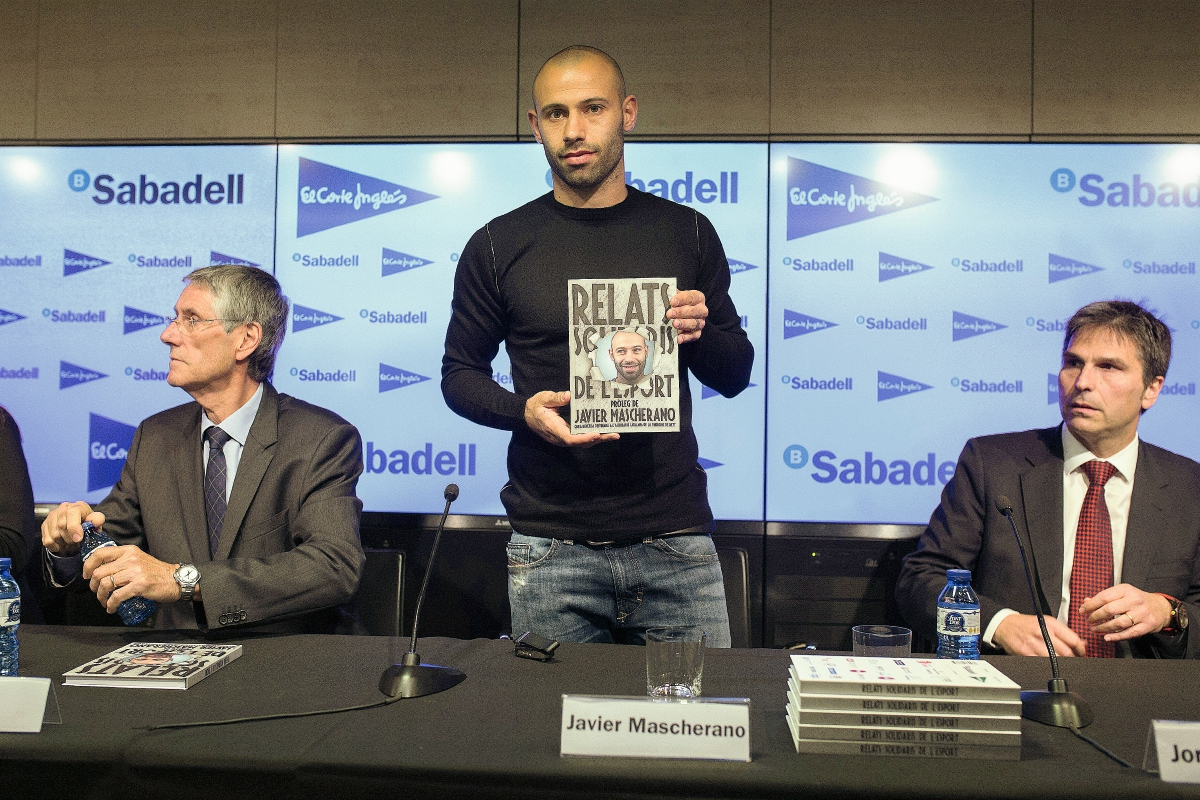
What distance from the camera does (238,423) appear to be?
2180 millimetres

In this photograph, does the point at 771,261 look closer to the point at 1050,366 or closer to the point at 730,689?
the point at 1050,366

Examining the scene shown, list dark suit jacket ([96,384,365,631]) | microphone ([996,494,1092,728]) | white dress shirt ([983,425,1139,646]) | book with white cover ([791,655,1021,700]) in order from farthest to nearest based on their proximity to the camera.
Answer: white dress shirt ([983,425,1139,646]), dark suit jacket ([96,384,365,631]), microphone ([996,494,1092,728]), book with white cover ([791,655,1021,700])

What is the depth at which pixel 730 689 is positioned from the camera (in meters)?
1.43

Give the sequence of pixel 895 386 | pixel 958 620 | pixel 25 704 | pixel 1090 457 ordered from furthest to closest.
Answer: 1. pixel 895 386
2. pixel 1090 457
3. pixel 958 620
4. pixel 25 704

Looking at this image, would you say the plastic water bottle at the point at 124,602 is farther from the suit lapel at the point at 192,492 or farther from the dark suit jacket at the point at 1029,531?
the dark suit jacket at the point at 1029,531

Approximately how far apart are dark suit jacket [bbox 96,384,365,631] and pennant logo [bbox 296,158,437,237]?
145 cm

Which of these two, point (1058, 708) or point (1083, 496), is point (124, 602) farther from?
point (1083, 496)

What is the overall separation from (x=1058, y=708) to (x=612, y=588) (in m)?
0.85

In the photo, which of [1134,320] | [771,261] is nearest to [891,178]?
[771,261]

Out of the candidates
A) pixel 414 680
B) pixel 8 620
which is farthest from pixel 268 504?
pixel 414 680

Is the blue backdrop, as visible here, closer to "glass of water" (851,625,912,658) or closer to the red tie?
the red tie

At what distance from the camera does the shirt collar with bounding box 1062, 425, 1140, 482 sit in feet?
7.29

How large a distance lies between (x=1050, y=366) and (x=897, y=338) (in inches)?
21.2

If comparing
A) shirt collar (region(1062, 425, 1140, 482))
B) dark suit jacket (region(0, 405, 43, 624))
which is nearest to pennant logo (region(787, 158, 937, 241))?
shirt collar (region(1062, 425, 1140, 482))
